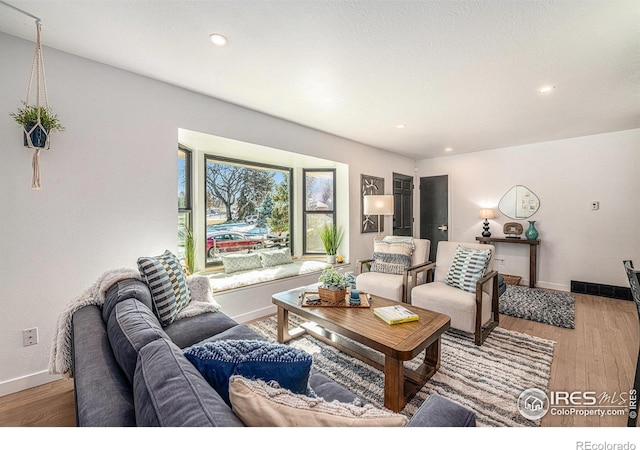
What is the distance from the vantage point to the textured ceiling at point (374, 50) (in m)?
1.56

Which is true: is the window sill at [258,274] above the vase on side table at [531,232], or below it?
below

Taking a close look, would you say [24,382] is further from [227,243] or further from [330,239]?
[330,239]

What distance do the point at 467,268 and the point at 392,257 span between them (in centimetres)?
87

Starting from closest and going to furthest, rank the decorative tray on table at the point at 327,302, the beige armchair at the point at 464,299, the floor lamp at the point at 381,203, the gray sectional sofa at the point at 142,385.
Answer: the gray sectional sofa at the point at 142,385, the decorative tray on table at the point at 327,302, the beige armchair at the point at 464,299, the floor lamp at the point at 381,203

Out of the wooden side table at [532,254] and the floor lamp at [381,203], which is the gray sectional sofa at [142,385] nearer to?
the floor lamp at [381,203]

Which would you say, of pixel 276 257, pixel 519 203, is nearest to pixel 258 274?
pixel 276 257

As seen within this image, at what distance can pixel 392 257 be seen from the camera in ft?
10.8

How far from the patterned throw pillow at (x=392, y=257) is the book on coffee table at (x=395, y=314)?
124 centimetres

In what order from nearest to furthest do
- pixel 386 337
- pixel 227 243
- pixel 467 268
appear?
pixel 386 337 → pixel 467 268 → pixel 227 243

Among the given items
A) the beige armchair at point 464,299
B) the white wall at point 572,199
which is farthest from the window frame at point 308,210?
the white wall at point 572,199

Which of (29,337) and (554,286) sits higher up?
(29,337)

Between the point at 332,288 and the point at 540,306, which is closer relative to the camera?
the point at 332,288

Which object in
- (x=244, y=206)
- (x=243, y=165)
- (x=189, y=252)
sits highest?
(x=243, y=165)

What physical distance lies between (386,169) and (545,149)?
260cm
